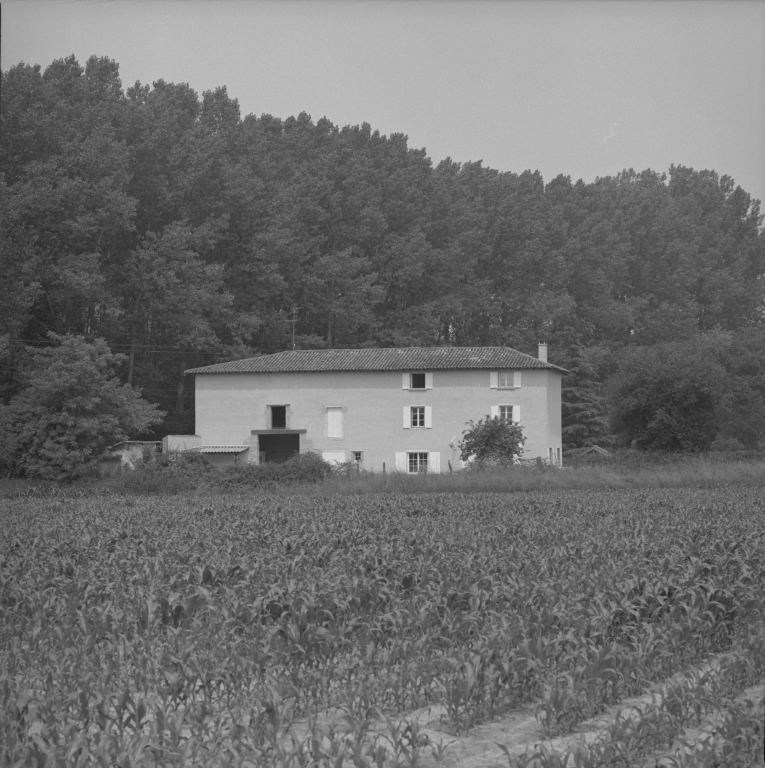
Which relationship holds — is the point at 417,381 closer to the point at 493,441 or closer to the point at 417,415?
the point at 417,415

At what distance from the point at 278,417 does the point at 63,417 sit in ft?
45.8

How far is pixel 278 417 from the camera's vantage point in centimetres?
5488

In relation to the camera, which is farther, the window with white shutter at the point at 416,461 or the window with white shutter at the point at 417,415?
the window with white shutter at the point at 417,415

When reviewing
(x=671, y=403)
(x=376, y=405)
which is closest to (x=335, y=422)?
(x=376, y=405)

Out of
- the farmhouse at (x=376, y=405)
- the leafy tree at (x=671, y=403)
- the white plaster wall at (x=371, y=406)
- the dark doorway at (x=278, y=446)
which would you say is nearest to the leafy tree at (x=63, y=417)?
the farmhouse at (x=376, y=405)

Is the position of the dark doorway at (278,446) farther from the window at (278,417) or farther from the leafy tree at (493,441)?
the leafy tree at (493,441)

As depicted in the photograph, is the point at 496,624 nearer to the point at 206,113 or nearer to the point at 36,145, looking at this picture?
the point at 36,145

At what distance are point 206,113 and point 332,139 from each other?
11189mm

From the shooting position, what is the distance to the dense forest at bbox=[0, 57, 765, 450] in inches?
2024

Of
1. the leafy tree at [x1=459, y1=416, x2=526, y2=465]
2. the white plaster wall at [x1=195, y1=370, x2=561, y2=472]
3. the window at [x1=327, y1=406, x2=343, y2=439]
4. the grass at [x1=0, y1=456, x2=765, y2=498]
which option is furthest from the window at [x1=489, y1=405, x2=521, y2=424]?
the grass at [x1=0, y1=456, x2=765, y2=498]

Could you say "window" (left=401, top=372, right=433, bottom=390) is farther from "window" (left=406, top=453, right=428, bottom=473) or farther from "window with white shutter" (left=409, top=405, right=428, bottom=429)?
"window" (left=406, top=453, right=428, bottom=473)

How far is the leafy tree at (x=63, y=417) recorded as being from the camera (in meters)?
43.0

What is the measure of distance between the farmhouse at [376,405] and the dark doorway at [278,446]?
0.17 ft

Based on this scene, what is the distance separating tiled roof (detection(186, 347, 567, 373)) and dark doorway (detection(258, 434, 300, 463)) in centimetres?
367
